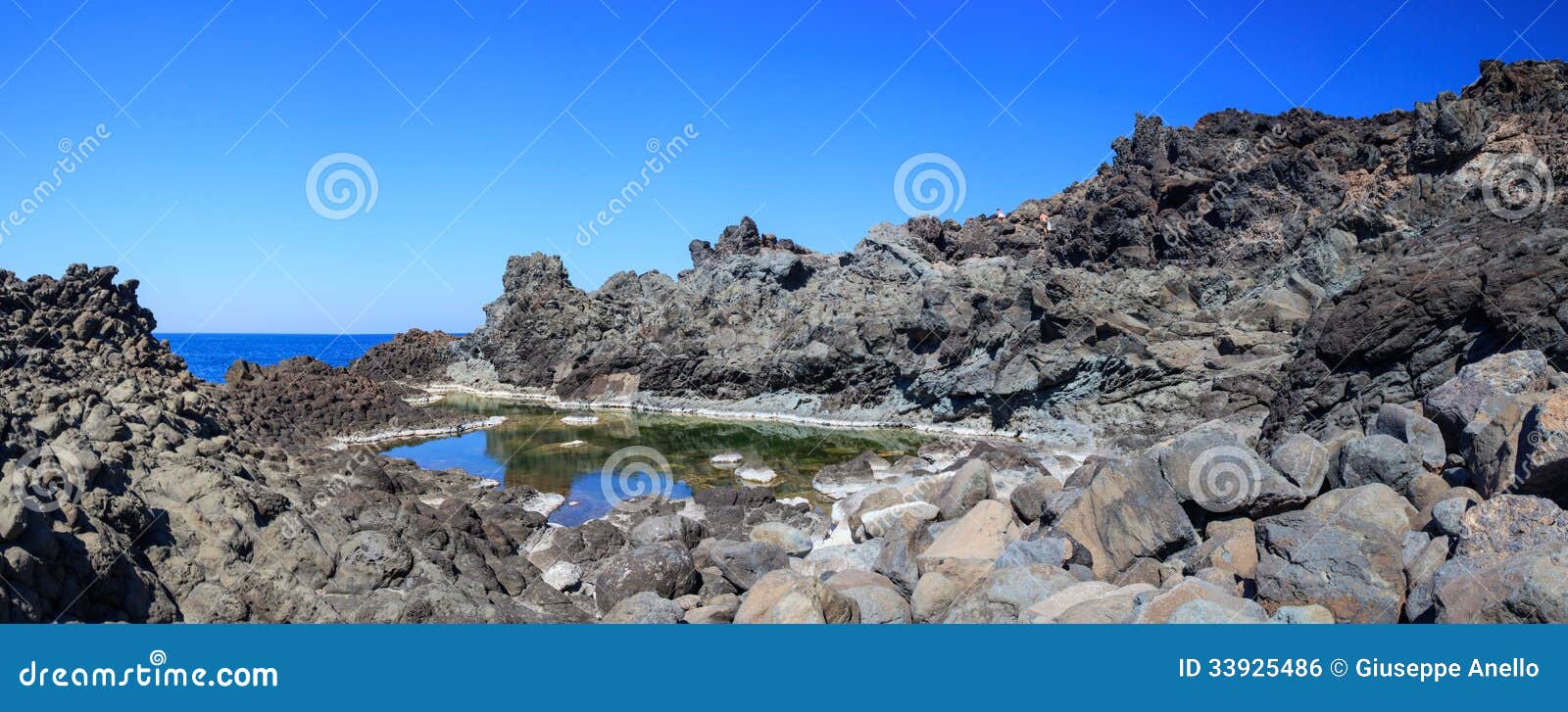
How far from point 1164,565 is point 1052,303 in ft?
98.1

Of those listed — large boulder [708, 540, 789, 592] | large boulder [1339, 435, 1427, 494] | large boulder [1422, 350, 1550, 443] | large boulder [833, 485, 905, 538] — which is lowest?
large boulder [1339, 435, 1427, 494]

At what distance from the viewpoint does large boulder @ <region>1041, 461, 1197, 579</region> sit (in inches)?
441

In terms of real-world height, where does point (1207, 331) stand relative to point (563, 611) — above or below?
above

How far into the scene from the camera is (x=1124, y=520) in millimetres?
11539

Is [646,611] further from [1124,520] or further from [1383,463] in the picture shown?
[1383,463]

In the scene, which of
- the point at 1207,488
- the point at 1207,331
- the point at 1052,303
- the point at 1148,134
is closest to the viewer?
the point at 1207,488

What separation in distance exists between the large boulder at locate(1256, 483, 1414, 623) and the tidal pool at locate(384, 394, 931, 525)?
16.6m

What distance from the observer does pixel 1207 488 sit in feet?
38.1

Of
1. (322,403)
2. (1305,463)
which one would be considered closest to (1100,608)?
(1305,463)

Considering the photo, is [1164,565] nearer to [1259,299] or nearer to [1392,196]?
[1259,299]

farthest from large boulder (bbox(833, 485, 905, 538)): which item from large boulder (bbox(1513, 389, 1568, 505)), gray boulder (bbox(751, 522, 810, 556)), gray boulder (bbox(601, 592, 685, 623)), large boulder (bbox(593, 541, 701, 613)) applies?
large boulder (bbox(1513, 389, 1568, 505))

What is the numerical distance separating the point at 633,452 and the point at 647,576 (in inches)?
844

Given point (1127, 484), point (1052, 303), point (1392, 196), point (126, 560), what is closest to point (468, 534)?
point (126, 560)

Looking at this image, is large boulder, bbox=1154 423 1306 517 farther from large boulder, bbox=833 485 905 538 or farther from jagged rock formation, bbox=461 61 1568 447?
jagged rock formation, bbox=461 61 1568 447
